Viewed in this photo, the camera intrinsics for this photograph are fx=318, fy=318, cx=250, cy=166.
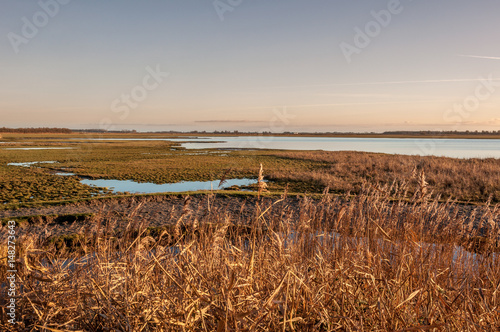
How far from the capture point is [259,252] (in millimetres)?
3678

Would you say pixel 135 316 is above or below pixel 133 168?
above

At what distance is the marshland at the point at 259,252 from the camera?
2.13m

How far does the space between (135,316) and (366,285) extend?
73.9 inches

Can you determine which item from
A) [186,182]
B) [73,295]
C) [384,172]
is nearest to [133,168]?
[186,182]

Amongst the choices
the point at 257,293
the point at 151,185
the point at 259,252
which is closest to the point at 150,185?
the point at 151,185

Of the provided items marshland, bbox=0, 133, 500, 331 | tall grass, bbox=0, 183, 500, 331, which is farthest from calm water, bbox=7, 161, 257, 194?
tall grass, bbox=0, 183, 500, 331

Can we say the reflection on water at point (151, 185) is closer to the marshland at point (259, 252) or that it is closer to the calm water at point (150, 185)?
the calm water at point (150, 185)

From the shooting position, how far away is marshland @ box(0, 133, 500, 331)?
2.13 meters

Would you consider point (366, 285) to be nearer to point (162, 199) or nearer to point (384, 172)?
point (162, 199)

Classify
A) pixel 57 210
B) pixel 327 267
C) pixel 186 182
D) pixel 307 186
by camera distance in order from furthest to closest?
pixel 186 182, pixel 307 186, pixel 57 210, pixel 327 267

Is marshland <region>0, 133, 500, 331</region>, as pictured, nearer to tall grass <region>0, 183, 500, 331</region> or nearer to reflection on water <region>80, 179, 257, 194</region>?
tall grass <region>0, 183, 500, 331</region>

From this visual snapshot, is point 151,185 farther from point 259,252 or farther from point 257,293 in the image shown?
point 257,293

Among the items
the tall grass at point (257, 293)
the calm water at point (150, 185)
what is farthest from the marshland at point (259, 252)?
the calm water at point (150, 185)

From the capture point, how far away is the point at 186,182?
84.5 feet
